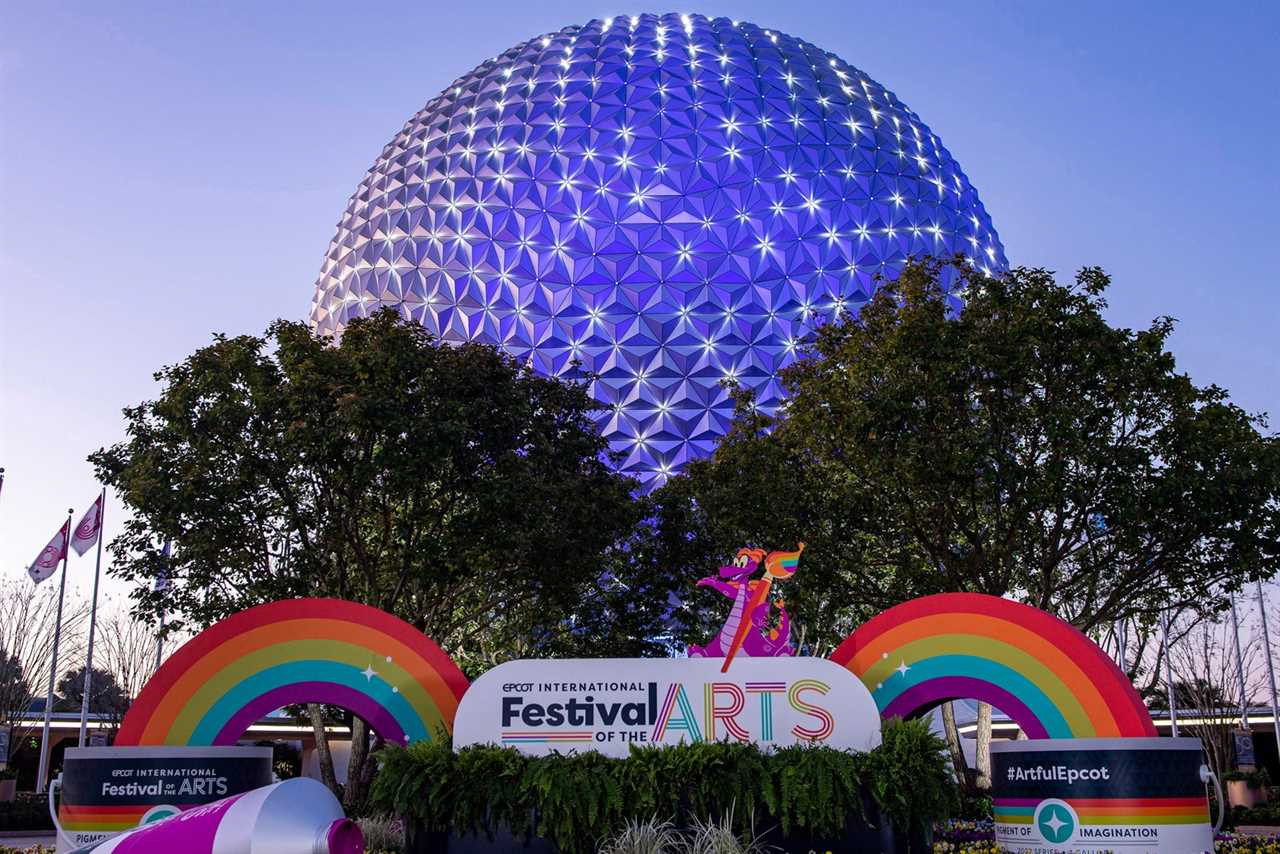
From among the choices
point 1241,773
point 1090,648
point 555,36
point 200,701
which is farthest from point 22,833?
point 1241,773

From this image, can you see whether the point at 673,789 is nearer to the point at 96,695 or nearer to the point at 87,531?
the point at 87,531

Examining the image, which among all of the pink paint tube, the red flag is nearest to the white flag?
the red flag

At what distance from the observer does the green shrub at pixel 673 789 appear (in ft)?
45.6

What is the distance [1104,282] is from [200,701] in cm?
1930

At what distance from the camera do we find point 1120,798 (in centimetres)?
1420

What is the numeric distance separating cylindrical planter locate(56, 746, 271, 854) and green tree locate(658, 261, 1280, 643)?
47.7 ft

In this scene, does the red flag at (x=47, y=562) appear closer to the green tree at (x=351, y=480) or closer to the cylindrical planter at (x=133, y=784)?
the green tree at (x=351, y=480)

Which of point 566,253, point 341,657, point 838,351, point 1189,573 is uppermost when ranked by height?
point 566,253

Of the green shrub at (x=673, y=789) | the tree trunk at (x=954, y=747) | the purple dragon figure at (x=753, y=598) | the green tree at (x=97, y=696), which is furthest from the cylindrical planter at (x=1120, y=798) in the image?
the green tree at (x=97, y=696)

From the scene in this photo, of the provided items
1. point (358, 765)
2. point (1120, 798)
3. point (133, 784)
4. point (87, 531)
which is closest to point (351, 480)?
point (358, 765)

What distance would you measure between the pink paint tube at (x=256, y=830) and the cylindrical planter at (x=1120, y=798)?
10.2 m

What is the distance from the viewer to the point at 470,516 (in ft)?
84.2

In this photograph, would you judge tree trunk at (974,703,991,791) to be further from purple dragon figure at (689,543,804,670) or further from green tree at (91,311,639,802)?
purple dragon figure at (689,543,804,670)

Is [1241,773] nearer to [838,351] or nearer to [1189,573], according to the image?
[1189,573]
